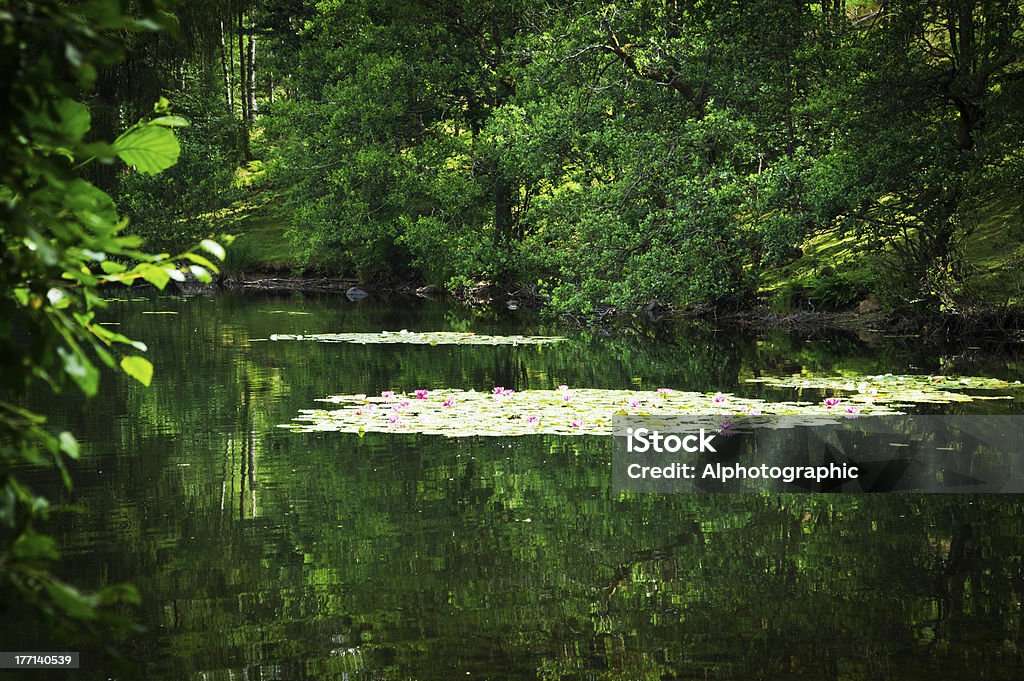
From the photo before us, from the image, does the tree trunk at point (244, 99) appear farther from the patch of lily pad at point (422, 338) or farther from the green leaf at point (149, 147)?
the green leaf at point (149, 147)

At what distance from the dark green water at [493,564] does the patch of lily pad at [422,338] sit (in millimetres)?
7355

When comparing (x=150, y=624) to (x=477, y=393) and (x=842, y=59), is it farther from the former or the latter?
(x=842, y=59)

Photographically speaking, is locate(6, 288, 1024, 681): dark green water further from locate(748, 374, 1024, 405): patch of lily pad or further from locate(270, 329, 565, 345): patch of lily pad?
Answer: locate(270, 329, 565, 345): patch of lily pad

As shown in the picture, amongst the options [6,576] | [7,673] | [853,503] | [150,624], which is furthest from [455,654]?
[853,503]

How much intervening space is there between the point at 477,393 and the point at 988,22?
1076cm

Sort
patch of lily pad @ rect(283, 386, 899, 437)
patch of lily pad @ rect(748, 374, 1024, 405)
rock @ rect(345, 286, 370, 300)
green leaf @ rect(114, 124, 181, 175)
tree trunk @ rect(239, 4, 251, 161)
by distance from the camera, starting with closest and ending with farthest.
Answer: green leaf @ rect(114, 124, 181, 175) < patch of lily pad @ rect(283, 386, 899, 437) < patch of lily pad @ rect(748, 374, 1024, 405) < rock @ rect(345, 286, 370, 300) < tree trunk @ rect(239, 4, 251, 161)

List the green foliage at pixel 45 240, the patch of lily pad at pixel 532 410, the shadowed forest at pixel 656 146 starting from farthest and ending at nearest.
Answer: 1. the shadowed forest at pixel 656 146
2. the patch of lily pad at pixel 532 410
3. the green foliage at pixel 45 240

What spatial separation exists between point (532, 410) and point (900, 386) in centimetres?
433

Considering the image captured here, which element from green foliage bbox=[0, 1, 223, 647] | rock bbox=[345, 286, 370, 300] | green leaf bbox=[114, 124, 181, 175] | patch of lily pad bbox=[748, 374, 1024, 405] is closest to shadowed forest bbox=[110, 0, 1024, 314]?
rock bbox=[345, 286, 370, 300]

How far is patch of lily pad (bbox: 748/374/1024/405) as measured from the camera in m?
12.4

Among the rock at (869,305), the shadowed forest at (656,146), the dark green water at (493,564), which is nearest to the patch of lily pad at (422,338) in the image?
the shadowed forest at (656,146)

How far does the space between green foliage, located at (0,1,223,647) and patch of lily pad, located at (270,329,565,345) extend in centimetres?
1697

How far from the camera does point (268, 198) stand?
1854 inches

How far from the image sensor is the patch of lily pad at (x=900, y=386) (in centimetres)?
1240
